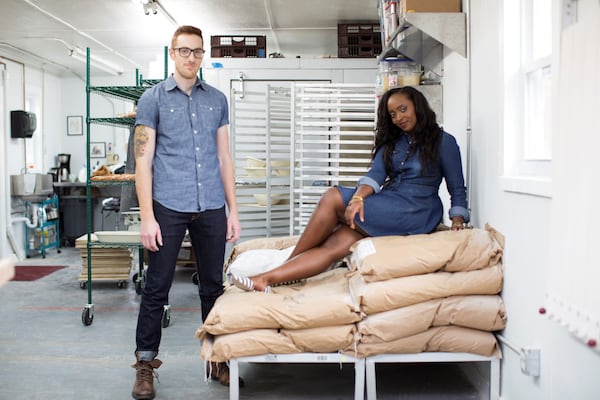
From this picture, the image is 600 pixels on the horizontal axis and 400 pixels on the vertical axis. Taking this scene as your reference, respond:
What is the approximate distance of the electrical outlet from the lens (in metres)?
2.20

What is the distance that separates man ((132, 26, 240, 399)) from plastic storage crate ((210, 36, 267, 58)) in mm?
3882

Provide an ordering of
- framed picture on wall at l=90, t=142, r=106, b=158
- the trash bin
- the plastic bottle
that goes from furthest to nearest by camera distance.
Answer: framed picture on wall at l=90, t=142, r=106, b=158 < the plastic bottle < the trash bin

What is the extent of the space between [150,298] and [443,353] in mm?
1319

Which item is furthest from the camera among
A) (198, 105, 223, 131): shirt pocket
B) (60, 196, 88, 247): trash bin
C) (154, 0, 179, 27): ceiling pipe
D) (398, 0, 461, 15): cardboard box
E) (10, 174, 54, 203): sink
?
(60, 196, 88, 247): trash bin

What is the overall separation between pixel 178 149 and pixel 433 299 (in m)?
1.30

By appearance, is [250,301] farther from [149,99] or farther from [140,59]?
[140,59]

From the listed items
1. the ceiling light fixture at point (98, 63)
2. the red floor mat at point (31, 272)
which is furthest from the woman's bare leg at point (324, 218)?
the ceiling light fixture at point (98, 63)

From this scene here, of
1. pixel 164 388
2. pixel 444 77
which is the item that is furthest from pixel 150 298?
pixel 444 77

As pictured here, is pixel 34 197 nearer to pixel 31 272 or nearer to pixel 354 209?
pixel 31 272

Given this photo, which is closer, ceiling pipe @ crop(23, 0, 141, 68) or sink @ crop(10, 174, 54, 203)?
ceiling pipe @ crop(23, 0, 141, 68)

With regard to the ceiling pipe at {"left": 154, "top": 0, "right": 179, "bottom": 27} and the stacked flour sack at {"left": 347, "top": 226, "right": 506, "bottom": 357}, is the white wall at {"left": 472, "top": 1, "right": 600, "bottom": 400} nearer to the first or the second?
the stacked flour sack at {"left": 347, "top": 226, "right": 506, "bottom": 357}

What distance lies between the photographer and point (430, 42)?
11.8ft

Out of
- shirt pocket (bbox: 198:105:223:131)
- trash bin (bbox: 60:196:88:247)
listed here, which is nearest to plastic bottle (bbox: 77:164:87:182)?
trash bin (bbox: 60:196:88:247)

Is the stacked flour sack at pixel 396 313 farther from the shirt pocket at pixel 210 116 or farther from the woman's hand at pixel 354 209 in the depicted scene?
the shirt pocket at pixel 210 116
